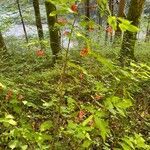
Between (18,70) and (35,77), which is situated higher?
(35,77)

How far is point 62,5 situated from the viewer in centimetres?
210

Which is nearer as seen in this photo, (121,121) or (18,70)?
(121,121)

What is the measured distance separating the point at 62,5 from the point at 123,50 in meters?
7.47

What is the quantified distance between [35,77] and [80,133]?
6.53m

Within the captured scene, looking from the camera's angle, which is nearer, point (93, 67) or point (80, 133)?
point (80, 133)

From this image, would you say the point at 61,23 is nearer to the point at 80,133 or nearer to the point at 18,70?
the point at 80,133

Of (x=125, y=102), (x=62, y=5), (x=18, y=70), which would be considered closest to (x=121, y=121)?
(x=125, y=102)

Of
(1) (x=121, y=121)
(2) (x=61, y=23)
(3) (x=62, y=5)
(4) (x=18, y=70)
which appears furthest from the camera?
(4) (x=18, y=70)

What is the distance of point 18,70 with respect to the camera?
37.1ft

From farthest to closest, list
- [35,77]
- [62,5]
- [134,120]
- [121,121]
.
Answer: [35,77], [134,120], [121,121], [62,5]

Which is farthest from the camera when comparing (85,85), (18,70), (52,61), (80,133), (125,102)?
(52,61)

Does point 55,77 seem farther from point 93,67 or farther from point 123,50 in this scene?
point 123,50

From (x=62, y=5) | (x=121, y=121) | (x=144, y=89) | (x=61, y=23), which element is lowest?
(x=144, y=89)

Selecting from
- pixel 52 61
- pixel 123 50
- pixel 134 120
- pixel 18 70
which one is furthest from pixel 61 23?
pixel 52 61
